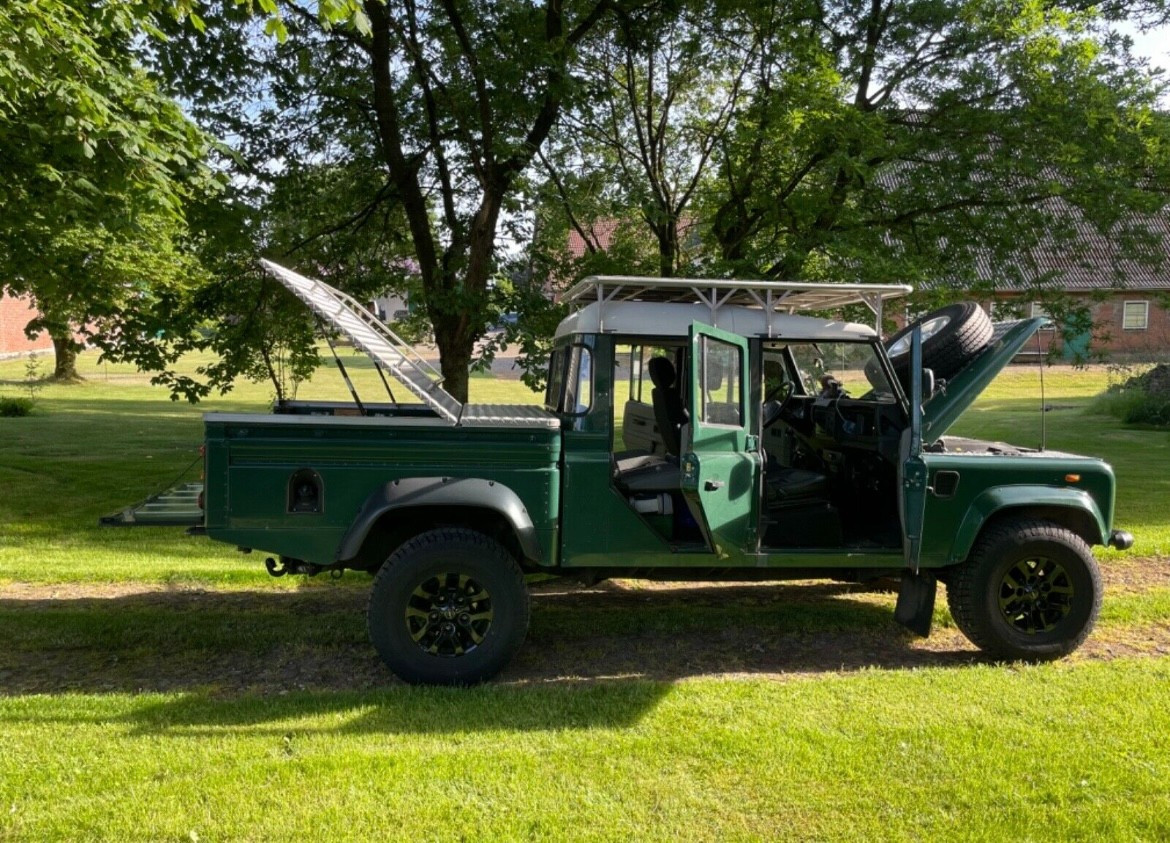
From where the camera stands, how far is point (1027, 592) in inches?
216

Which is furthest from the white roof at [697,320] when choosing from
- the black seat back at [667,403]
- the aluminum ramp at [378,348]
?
the aluminum ramp at [378,348]

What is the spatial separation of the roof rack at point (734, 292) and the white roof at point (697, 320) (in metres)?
0.06

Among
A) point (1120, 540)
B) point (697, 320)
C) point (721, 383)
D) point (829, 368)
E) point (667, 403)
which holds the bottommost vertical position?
point (1120, 540)

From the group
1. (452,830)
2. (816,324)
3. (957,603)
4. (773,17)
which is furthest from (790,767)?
(773,17)

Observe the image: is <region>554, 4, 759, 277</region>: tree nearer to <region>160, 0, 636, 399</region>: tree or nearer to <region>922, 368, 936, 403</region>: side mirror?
<region>160, 0, 636, 399</region>: tree

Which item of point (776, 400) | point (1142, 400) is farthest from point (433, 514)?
point (1142, 400)

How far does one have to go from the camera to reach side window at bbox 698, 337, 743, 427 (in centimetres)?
505

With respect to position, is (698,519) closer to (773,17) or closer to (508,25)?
(508,25)

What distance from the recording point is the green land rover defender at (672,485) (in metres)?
4.97

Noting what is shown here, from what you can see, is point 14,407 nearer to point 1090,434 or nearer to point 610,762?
point 610,762

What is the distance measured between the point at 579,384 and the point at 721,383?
77cm

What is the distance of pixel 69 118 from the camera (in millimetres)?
6633

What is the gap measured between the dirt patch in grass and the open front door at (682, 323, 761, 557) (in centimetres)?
86

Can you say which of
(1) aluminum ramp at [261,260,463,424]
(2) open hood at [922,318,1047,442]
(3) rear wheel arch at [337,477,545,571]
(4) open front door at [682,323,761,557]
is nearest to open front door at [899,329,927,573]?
(2) open hood at [922,318,1047,442]
